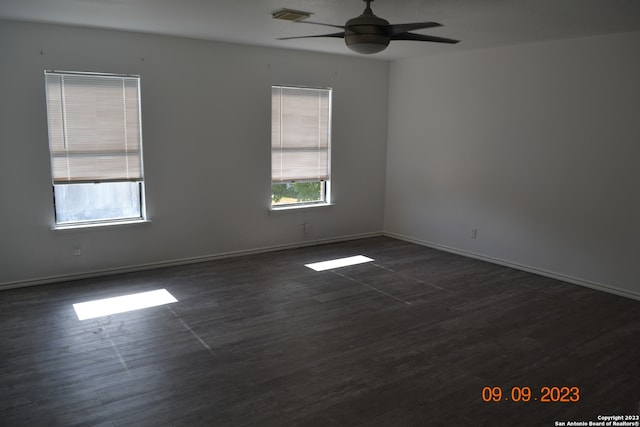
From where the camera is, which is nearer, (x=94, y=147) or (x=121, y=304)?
(x=121, y=304)

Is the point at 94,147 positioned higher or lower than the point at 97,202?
higher

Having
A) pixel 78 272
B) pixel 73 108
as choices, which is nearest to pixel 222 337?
pixel 78 272

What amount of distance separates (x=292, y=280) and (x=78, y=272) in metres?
2.27

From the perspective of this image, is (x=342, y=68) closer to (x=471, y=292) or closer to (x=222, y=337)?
(x=471, y=292)

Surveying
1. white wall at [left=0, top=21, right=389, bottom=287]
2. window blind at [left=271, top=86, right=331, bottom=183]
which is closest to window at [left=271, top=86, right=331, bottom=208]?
window blind at [left=271, top=86, right=331, bottom=183]

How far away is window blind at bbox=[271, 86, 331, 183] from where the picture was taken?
20.7 feet

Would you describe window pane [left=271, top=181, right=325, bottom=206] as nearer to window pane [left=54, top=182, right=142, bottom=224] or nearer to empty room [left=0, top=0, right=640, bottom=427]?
empty room [left=0, top=0, right=640, bottom=427]

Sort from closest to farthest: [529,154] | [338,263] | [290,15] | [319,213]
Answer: [290,15] → [529,154] → [338,263] → [319,213]

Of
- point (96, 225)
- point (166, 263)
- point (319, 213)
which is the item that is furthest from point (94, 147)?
point (319, 213)

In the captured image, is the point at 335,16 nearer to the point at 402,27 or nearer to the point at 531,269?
the point at 402,27

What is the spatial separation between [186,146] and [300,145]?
159 cm

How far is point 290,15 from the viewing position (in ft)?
13.4

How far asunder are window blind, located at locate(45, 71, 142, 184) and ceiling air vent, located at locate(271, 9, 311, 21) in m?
1.99

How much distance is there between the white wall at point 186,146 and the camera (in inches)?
186
